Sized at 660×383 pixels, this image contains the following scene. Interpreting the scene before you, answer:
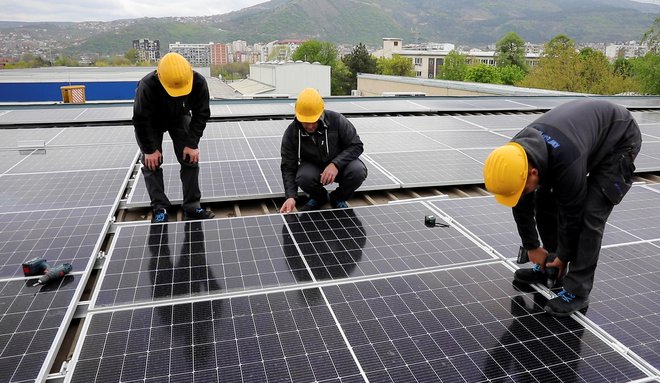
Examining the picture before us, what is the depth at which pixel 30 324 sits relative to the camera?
325cm

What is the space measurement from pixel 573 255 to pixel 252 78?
205 ft

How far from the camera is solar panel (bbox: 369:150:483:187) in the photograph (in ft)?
22.2

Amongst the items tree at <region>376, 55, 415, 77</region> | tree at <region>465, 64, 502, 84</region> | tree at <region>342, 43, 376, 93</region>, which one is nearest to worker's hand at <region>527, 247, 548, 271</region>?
tree at <region>465, 64, 502, 84</region>

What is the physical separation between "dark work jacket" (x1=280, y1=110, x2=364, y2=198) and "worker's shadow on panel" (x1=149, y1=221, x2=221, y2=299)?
1.54m

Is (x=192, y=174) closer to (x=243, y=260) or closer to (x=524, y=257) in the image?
(x=243, y=260)

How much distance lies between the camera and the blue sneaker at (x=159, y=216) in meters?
5.44

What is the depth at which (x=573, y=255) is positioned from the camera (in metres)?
3.68

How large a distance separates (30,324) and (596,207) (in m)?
4.37

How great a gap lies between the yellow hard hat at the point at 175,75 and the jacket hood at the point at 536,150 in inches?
152

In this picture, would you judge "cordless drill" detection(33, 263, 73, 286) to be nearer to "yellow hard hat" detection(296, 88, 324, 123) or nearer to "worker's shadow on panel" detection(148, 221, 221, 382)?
"worker's shadow on panel" detection(148, 221, 221, 382)

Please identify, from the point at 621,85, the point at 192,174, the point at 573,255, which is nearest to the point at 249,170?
the point at 192,174

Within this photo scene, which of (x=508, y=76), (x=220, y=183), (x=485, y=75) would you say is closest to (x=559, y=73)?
(x=485, y=75)

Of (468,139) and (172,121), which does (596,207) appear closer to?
(172,121)

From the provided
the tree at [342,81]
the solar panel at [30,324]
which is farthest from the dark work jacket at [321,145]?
the tree at [342,81]
